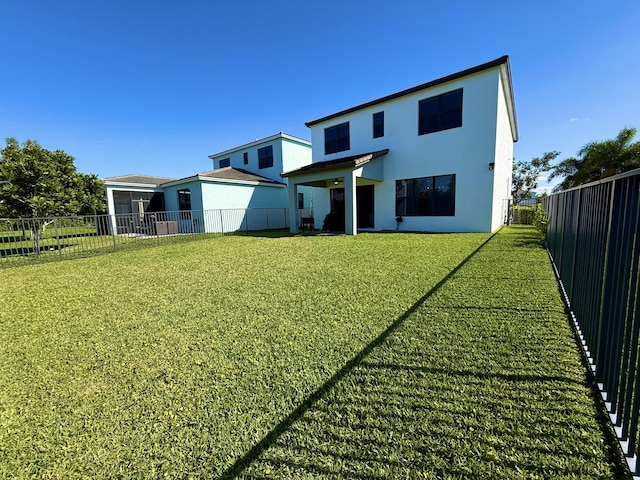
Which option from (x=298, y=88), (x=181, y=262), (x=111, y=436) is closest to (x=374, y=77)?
(x=298, y=88)

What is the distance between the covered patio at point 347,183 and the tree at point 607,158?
16.4 meters

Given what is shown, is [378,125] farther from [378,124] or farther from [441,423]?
[441,423]

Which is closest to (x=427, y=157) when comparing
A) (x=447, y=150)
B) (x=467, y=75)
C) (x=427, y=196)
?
(x=447, y=150)

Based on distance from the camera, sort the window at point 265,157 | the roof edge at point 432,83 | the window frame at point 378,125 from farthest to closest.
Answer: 1. the window at point 265,157
2. the window frame at point 378,125
3. the roof edge at point 432,83

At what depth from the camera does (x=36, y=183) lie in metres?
10.2

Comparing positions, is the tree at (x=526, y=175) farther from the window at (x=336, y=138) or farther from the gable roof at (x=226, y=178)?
the gable roof at (x=226, y=178)

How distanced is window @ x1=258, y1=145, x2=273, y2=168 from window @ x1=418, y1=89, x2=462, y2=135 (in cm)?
1207

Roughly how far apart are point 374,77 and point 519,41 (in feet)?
22.0

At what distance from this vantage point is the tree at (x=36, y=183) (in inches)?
386

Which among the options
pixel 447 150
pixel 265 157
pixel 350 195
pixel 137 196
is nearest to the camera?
pixel 350 195

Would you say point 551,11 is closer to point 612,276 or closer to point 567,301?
point 567,301

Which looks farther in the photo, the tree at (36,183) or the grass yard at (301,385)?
the tree at (36,183)

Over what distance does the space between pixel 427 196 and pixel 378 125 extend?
497 centimetres

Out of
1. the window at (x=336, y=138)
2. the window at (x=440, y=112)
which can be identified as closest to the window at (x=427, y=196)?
the window at (x=440, y=112)
